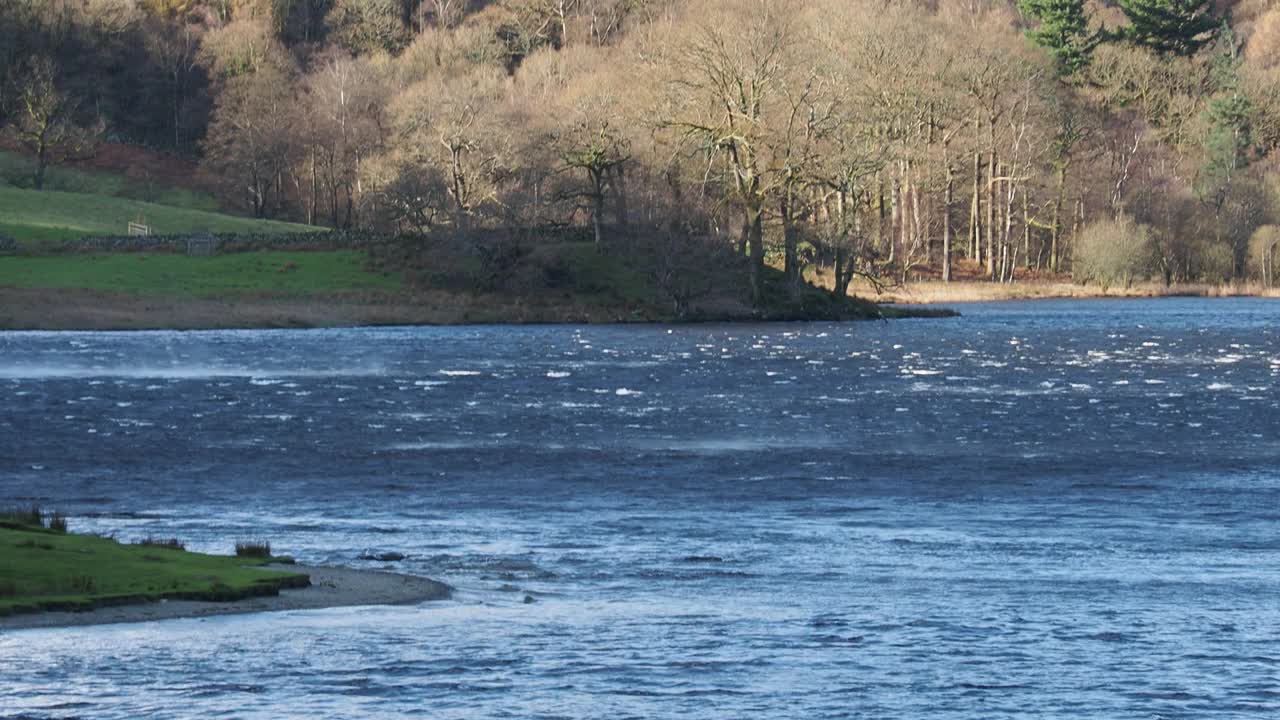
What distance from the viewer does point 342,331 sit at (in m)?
85.9

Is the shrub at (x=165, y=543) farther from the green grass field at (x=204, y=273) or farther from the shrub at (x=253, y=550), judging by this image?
the green grass field at (x=204, y=273)

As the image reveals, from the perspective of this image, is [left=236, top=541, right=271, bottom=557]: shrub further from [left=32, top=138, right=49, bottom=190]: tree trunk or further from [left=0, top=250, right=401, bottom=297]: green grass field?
[left=32, top=138, right=49, bottom=190]: tree trunk

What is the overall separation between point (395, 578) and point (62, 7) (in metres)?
133

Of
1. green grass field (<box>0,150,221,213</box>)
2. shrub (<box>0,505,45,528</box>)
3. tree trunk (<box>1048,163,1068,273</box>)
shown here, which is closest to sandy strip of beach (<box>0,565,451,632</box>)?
shrub (<box>0,505,45,528</box>)

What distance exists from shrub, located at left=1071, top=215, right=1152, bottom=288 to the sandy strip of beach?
10297cm

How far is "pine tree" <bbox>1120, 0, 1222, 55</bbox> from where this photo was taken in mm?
141750

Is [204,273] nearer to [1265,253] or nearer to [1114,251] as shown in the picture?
[1114,251]

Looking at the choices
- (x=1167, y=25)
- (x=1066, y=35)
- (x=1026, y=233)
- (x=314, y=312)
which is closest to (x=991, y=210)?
(x=1026, y=233)

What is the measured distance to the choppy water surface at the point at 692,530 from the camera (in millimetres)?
15477

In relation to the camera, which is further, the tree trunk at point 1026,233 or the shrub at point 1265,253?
the tree trunk at point 1026,233

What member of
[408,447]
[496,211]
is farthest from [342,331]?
[408,447]

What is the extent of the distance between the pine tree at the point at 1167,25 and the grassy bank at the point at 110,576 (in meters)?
131

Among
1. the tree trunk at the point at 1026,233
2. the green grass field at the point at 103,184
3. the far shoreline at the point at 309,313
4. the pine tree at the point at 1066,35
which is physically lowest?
the far shoreline at the point at 309,313

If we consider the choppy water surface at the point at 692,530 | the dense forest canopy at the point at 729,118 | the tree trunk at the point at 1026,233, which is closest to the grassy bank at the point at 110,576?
the choppy water surface at the point at 692,530
